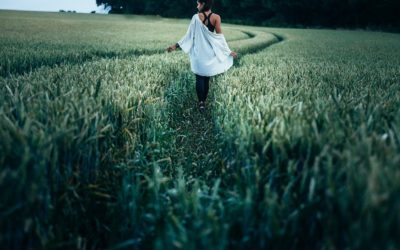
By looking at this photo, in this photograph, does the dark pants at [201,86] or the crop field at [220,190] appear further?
the dark pants at [201,86]

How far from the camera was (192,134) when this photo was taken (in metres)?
4.69

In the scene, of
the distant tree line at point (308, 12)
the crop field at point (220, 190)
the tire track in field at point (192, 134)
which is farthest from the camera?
the distant tree line at point (308, 12)

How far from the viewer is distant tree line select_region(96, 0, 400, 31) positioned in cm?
5343

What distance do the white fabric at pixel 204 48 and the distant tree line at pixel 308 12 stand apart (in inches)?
2038

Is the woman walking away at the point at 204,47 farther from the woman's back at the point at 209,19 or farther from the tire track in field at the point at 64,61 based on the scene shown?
the tire track in field at the point at 64,61

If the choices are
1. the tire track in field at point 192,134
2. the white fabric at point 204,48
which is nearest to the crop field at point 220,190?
the tire track in field at point 192,134

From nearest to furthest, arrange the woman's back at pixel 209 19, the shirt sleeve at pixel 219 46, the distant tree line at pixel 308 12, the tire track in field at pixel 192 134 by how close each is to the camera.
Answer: the tire track in field at pixel 192 134 < the woman's back at pixel 209 19 < the shirt sleeve at pixel 219 46 < the distant tree line at pixel 308 12

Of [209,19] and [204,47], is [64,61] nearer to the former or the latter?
[204,47]

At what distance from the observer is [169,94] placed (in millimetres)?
5102

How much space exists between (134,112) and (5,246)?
73.6 inches

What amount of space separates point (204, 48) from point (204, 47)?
0.02 meters

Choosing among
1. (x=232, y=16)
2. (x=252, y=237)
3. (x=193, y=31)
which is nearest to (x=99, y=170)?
(x=252, y=237)

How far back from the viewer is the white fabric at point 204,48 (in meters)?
5.68

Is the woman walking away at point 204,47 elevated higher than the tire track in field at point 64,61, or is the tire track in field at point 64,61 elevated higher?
the woman walking away at point 204,47
